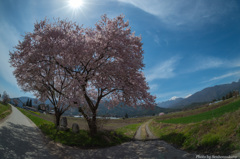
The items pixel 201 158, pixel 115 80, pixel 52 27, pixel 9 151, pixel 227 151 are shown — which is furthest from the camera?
pixel 52 27

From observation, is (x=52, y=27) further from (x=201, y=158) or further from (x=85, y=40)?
(x=201, y=158)

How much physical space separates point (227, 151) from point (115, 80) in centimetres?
1055

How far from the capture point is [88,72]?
48.7ft

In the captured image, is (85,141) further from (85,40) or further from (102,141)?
(85,40)

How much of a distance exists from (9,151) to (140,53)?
15439mm

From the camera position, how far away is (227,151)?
6566mm

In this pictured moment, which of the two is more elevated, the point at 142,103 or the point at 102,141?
the point at 142,103

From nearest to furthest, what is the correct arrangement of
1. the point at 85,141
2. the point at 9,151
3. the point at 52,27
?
the point at 9,151
the point at 85,141
the point at 52,27

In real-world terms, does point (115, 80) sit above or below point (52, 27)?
below

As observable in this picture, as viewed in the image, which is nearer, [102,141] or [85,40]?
[102,141]

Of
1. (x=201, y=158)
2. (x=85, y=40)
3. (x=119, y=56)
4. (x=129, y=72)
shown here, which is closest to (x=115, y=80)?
(x=129, y=72)

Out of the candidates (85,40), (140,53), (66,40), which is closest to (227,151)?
(140,53)

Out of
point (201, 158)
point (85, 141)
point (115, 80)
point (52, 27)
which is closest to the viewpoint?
point (201, 158)

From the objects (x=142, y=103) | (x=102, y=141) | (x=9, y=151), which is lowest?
(x=102, y=141)
